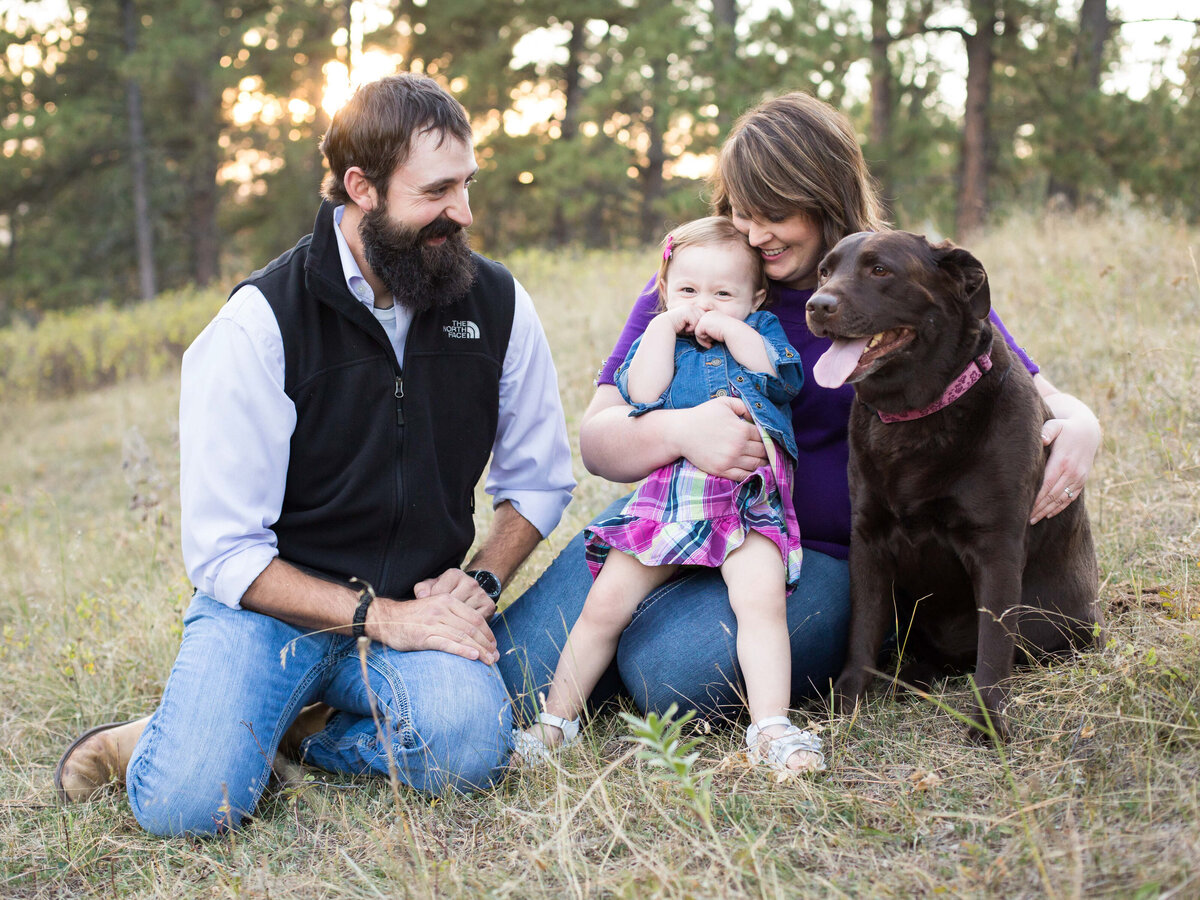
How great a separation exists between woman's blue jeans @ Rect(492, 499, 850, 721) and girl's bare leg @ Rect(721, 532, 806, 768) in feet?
0.29

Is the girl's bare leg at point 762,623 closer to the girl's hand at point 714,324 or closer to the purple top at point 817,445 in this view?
the purple top at point 817,445

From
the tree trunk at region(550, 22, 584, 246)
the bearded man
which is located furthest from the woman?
the tree trunk at region(550, 22, 584, 246)

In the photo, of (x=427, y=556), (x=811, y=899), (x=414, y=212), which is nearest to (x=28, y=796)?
(x=427, y=556)

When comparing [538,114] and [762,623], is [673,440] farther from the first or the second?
[538,114]

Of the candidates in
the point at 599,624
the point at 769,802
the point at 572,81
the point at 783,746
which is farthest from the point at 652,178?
the point at 769,802

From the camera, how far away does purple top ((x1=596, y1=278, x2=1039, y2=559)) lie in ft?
9.38

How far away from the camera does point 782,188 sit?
8.76 feet

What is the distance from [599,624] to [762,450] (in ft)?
2.15

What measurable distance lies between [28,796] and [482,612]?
4.68 feet

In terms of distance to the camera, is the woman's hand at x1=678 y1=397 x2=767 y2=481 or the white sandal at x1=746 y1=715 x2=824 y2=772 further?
the woman's hand at x1=678 y1=397 x2=767 y2=481

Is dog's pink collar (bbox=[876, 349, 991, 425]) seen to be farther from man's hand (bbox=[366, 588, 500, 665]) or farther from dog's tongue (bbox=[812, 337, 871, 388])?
man's hand (bbox=[366, 588, 500, 665])

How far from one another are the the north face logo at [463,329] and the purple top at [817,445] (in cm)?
47

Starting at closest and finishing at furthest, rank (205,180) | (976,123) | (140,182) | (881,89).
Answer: (976,123)
(881,89)
(140,182)
(205,180)

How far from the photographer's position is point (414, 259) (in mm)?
2732
